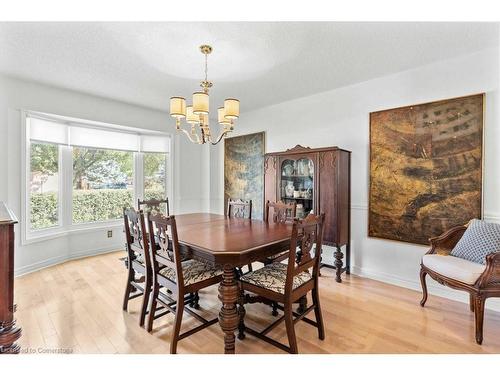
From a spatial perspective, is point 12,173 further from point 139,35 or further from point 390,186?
point 390,186

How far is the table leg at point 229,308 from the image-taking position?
63.5 inches

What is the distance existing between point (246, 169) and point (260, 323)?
8.71 feet

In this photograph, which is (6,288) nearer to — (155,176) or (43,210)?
(43,210)

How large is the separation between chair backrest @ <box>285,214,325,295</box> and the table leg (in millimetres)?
351

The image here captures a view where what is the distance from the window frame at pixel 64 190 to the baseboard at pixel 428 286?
334cm

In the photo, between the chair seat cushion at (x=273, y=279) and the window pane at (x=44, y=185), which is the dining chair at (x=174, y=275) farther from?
the window pane at (x=44, y=185)

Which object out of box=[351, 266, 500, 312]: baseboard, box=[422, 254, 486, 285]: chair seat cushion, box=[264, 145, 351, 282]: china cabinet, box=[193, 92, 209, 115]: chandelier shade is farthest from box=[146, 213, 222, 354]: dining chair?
box=[351, 266, 500, 312]: baseboard

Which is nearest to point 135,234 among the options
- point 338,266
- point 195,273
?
point 195,273

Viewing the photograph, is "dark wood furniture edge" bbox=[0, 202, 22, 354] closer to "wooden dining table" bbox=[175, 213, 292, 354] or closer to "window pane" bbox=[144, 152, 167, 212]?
"wooden dining table" bbox=[175, 213, 292, 354]

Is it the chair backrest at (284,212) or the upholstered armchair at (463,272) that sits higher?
the chair backrest at (284,212)

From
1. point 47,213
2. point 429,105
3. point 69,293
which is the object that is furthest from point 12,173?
point 429,105

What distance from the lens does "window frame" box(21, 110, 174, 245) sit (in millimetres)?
3084

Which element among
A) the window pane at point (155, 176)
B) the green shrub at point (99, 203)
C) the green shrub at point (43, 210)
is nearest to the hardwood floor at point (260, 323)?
the green shrub at point (43, 210)
